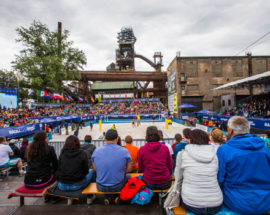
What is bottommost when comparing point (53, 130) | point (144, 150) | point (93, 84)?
point (53, 130)

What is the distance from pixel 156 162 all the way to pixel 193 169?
788 mm

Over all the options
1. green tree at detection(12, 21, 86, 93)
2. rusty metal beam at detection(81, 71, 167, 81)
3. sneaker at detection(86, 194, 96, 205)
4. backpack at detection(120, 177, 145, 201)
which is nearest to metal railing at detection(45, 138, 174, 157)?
sneaker at detection(86, 194, 96, 205)

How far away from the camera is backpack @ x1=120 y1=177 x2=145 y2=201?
8.79 feet

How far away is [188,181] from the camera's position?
6.89 feet

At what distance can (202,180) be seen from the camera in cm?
200

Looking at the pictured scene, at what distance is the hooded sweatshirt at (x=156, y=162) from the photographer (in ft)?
8.89

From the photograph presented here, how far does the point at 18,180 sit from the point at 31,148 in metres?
2.86

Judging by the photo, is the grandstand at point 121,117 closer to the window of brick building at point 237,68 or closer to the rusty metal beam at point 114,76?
the rusty metal beam at point 114,76

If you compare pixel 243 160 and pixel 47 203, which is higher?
pixel 243 160

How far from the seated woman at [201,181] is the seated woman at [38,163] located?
268cm

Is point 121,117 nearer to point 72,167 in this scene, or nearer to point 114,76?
point 114,76

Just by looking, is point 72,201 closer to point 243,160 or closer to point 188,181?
point 188,181

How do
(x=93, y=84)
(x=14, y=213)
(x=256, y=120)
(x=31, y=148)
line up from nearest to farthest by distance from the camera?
(x=14, y=213)
(x=31, y=148)
(x=256, y=120)
(x=93, y=84)

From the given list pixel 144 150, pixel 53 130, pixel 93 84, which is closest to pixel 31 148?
pixel 144 150
